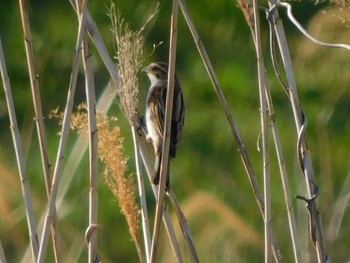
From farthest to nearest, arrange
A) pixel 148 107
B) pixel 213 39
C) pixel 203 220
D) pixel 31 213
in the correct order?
1. pixel 213 39
2. pixel 203 220
3. pixel 148 107
4. pixel 31 213

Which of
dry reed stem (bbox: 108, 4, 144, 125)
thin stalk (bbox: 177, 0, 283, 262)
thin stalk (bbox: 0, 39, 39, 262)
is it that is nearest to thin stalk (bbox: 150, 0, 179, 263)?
dry reed stem (bbox: 108, 4, 144, 125)

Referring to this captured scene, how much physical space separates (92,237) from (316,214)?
2.31 feet

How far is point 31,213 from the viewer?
3.51 meters

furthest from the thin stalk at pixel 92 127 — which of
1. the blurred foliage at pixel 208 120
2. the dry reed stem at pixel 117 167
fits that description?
the blurred foliage at pixel 208 120

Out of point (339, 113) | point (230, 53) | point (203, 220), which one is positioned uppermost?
point (230, 53)

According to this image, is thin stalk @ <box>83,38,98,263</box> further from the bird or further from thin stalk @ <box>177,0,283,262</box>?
the bird

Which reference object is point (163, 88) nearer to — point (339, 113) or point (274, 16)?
point (274, 16)

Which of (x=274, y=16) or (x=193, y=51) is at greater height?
(x=193, y=51)

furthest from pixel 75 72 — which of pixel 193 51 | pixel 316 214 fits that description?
pixel 193 51

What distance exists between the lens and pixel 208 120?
6922 mm

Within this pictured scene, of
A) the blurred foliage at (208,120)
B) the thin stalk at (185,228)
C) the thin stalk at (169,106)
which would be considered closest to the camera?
the thin stalk at (169,106)

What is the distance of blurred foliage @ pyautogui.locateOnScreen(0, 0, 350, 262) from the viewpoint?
6.05 m

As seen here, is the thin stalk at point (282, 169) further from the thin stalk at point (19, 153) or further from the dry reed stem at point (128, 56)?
the thin stalk at point (19, 153)

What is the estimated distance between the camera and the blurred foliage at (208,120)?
6055 millimetres
